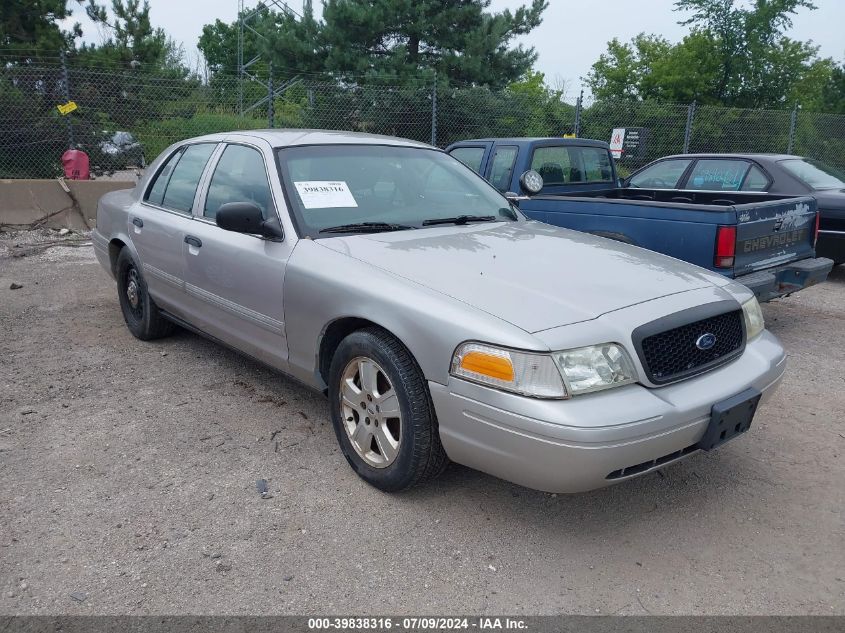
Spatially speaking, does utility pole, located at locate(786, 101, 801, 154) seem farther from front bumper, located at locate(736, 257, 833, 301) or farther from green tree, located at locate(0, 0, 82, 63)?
green tree, located at locate(0, 0, 82, 63)

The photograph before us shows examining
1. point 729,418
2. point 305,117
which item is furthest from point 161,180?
point 305,117

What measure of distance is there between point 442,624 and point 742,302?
6.70 feet

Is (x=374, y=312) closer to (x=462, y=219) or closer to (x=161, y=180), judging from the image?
(x=462, y=219)

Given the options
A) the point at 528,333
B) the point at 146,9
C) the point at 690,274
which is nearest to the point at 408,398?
the point at 528,333

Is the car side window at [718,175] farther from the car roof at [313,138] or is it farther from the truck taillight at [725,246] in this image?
the car roof at [313,138]

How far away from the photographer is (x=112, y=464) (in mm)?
3535

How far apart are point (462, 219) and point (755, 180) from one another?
17.1ft

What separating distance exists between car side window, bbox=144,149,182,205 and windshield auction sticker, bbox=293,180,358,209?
1.69 metres

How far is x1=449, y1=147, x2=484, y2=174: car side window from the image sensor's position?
7694 millimetres

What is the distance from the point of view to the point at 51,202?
10070 mm

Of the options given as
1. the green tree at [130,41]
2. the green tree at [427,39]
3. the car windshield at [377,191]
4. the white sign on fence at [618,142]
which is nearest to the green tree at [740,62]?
the green tree at [427,39]

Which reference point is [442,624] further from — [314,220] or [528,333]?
[314,220]

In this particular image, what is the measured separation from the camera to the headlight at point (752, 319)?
3.39 meters

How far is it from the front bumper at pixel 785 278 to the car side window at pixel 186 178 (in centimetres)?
373
